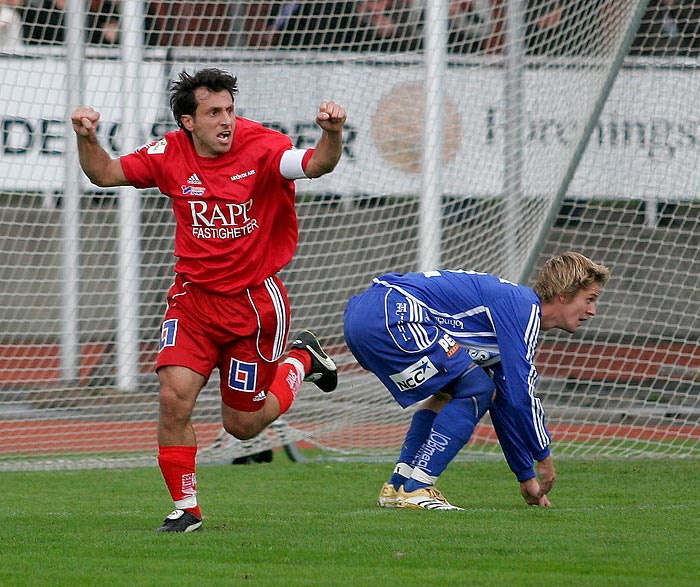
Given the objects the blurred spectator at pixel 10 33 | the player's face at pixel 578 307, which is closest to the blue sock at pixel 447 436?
the player's face at pixel 578 307

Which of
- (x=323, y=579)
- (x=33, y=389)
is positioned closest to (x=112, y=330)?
(x=33, y=389)

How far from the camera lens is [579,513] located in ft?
17.7

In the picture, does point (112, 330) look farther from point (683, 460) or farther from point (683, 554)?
point (683, 554)

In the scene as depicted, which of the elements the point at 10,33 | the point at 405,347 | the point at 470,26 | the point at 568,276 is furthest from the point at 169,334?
the point at 470,26

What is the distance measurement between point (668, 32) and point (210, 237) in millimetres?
4717

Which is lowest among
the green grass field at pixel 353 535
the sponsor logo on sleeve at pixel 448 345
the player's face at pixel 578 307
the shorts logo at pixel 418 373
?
the green grass field at pixel 353 535

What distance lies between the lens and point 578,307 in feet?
18.4

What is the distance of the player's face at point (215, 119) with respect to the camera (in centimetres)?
493

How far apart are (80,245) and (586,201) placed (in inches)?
145

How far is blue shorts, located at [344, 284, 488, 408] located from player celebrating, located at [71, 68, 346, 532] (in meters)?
0.58

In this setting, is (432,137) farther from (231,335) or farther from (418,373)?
Answer: (231,335)

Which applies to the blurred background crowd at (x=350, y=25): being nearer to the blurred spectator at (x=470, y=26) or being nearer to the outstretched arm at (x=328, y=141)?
the blurred spectator at (x=470, y=26)

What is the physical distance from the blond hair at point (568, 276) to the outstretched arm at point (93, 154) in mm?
1903

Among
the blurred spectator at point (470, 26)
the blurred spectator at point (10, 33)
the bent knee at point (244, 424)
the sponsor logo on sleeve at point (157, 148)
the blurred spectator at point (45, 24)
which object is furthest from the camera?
the blurred spectator at point (470, 26)
